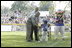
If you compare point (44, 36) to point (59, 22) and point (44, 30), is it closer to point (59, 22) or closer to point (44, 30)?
point (44, 30)

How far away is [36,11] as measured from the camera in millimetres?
8250

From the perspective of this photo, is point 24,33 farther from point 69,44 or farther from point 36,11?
point 69,44

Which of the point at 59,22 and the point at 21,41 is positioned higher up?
the point at 59,22

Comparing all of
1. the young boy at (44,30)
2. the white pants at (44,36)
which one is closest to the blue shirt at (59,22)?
the young boy at (44,30)

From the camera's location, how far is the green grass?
834cm

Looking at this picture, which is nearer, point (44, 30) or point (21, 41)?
point (44, 30)

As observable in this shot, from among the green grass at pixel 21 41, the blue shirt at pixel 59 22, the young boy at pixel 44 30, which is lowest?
the green grass at pixel 21 41

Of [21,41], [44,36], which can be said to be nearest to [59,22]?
[44,36]

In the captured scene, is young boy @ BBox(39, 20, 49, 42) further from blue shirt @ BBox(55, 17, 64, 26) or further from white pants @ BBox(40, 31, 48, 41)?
blue shirt @ BBox(55, 17, 64, 26)

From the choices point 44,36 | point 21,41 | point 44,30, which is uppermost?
point 44,30

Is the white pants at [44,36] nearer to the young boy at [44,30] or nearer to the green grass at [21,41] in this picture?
the young boy at [44,30]

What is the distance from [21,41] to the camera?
8445mm

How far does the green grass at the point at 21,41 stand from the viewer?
8344 mm

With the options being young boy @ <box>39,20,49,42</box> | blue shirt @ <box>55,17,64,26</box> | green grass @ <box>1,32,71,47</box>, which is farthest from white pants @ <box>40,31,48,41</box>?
blue shirt @ <box>55,17,64,26</box>
